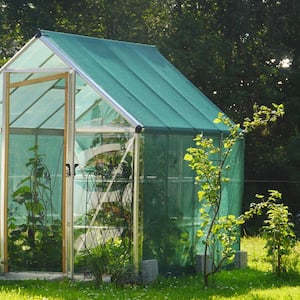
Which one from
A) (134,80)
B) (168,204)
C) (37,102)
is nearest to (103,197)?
(168,204)

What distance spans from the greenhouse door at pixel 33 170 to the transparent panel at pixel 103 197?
0.26 m

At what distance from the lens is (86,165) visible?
11.4 metres

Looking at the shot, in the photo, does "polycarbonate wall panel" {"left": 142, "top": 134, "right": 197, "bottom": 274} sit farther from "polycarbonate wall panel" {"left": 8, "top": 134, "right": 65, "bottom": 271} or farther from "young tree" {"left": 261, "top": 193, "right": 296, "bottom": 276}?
"polycarbonate wall panel" {"left": 8, "top": 134, "right": 65, "bottom": 271}

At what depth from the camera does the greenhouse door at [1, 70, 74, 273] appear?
11.6 m

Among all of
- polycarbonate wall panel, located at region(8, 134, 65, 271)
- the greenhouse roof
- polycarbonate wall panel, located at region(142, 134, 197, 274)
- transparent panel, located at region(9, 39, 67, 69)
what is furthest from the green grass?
transparent panel, located at region(9, 39, 67, 69)

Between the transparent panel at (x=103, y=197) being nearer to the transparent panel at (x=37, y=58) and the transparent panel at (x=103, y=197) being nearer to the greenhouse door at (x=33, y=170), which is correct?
the greenhouse door at (x=33, y=170)

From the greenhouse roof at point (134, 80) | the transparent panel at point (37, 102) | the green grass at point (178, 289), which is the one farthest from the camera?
the transparent panel at point (37, 102)

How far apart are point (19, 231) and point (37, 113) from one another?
1.42m

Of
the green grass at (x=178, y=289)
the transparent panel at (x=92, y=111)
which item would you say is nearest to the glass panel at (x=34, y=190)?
the transparent panel at (x=92, y=111)

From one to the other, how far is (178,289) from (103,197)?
1.42 m

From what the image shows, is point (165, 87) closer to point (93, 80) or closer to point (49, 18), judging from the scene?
point (93, 80)

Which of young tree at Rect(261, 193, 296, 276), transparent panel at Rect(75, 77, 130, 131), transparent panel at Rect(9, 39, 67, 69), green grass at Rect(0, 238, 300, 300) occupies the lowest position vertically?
green grass at Rect(0, 238, 300, 300)

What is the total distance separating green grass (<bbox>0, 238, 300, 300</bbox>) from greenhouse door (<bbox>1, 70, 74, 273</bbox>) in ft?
2.40

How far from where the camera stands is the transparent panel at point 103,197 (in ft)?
36.0
